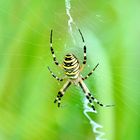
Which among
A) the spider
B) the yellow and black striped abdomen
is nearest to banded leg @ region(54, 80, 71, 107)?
the spider

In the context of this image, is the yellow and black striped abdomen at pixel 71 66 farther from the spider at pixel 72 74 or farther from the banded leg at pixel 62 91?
the banded leg at pixel 62 91

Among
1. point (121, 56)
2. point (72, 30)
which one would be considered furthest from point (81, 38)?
point (121, 56)

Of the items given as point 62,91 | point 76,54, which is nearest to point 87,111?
point 62,91

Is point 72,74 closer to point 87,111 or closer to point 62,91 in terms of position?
point 62,91

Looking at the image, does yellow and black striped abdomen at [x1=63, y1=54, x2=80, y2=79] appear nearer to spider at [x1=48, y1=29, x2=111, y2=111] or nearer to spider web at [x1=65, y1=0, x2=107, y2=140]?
spider at [x1=48, y1=29, x2=111, y2=111]

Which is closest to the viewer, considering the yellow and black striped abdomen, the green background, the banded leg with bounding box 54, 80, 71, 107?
the yellow and black striped abdomen

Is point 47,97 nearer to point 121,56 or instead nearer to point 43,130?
point 43,130
